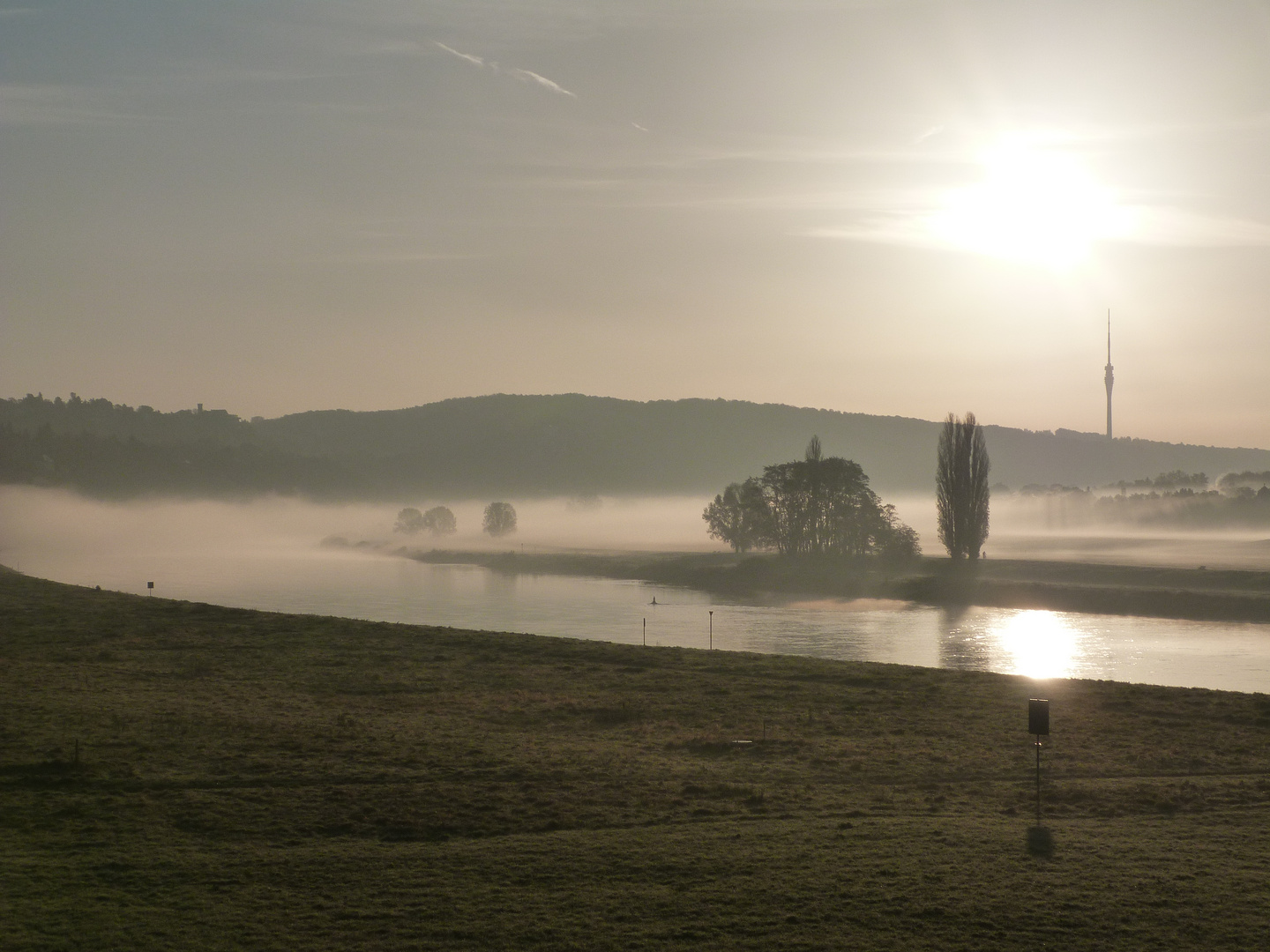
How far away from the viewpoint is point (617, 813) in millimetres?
20734

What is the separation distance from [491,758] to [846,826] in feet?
28.1

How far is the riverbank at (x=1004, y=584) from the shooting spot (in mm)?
79688

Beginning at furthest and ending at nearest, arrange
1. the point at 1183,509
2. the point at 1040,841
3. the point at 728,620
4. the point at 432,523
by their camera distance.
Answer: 1. the point at 432,523
2. the point at 1183,509
3. the point at 728,620
4. the point at 1040,841

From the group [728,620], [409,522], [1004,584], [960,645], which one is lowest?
[960,645]

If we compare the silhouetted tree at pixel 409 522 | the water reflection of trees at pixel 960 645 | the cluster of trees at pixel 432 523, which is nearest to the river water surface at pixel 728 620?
the water reflection of trees at pixel 960 645

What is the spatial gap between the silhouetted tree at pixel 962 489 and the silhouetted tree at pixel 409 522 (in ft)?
320

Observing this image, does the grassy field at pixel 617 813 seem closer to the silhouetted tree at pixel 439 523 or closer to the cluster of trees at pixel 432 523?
the silhouetted tree at pixel 439 523

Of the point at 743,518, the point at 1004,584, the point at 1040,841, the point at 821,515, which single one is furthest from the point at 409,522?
the point at 1040,841

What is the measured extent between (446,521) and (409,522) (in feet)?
21.8

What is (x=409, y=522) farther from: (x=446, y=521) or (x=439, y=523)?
(x=446, y=521)

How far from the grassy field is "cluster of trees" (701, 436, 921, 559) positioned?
222ft

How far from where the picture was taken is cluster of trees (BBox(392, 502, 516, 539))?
172 metres

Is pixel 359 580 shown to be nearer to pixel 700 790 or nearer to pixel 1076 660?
pixel 1076 660

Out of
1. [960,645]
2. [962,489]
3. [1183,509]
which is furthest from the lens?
[1183,509]
